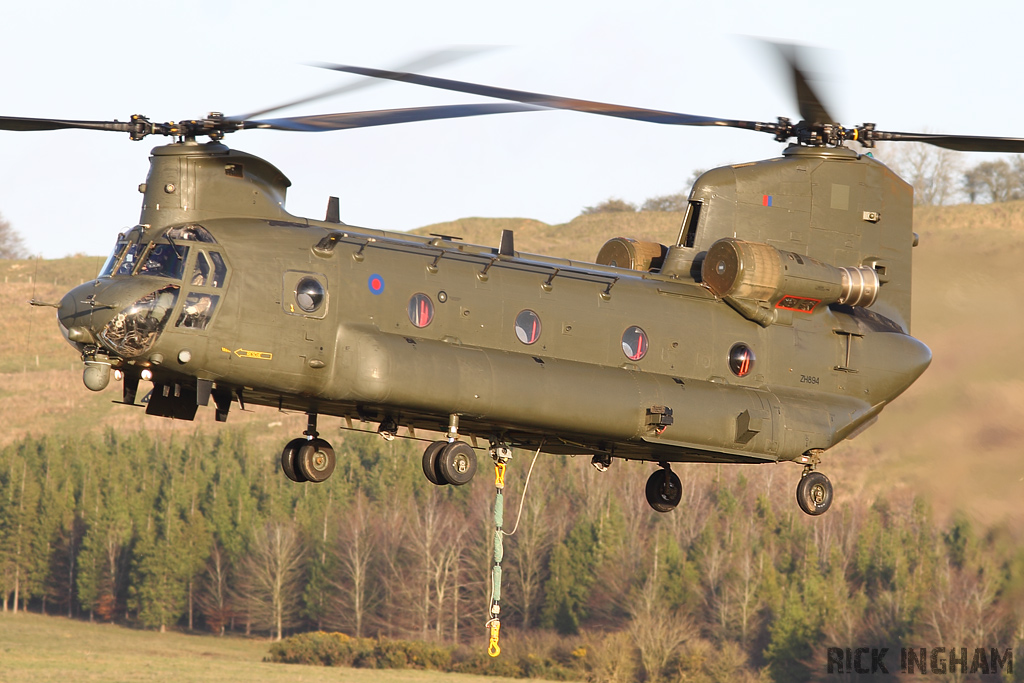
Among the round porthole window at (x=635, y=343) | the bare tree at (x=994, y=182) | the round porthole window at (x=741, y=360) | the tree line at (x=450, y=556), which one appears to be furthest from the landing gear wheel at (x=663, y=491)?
the bare tree at (x=994, y=182)

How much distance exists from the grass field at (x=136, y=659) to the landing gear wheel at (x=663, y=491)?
48.9m

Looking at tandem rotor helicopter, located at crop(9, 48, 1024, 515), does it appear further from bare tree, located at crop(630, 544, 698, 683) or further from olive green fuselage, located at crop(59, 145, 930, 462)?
bare tree, located at crop(630, 544, 698, 683)

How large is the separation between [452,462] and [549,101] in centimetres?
497

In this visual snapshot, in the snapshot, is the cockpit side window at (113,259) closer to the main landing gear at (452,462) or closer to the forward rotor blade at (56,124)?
the forward rotor blade at (56,124)

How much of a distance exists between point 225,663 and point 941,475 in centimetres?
5911

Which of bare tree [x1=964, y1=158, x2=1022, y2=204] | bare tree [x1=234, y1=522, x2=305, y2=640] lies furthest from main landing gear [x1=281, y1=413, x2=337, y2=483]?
bare tree [x1=964, y1=158, x2=1022, y2=204]

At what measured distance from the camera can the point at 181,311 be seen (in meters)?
16.6

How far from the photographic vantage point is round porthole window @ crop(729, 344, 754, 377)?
67.8ft

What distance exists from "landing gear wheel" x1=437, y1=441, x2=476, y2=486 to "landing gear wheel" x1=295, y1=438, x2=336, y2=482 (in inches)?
75.1

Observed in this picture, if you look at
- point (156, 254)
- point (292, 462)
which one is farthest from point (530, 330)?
point (156, 254)

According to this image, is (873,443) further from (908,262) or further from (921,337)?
(908,262)

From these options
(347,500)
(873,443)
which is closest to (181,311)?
(873,443)

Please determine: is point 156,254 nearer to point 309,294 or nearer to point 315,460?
point 309,294

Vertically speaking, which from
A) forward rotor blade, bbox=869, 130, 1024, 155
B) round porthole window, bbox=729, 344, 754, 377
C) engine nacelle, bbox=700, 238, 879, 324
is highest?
forward rotor blade, bbox=869, 130, 1024, 155
